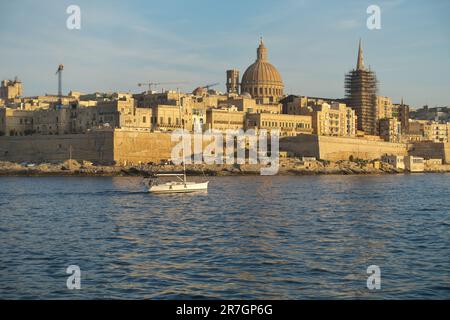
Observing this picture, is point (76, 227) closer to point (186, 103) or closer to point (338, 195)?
point (338, 195)

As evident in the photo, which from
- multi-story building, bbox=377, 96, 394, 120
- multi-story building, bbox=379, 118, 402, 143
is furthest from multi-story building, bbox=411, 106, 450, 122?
multi-story building, bbox=379, 118, 402, 143

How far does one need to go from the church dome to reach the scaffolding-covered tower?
10.1 metres

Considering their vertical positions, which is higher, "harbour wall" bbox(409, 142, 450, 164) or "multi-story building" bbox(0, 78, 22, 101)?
"multi-story building" bbox(0, 78, 22, 101)

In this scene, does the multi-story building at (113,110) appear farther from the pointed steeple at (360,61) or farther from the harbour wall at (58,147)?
the pointed steeple at (360,61)

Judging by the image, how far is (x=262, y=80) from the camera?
9706 centimetres

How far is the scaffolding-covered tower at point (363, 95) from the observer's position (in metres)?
89.2

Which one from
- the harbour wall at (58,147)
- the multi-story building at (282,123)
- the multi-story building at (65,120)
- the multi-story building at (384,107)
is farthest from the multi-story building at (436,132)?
the harbour wall at (58,147)

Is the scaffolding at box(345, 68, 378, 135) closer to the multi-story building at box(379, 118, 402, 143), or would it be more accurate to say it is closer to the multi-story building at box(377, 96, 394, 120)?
the multi-story building at box(379, 118, 402, 143)

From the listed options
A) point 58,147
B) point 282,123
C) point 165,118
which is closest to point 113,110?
point 165,118

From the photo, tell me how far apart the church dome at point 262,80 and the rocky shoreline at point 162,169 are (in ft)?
96.0

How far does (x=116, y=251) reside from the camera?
17266 mm

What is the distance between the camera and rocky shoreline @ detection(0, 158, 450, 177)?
59.5 metres
